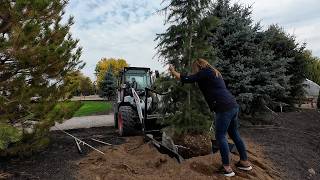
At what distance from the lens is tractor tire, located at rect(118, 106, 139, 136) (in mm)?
11289

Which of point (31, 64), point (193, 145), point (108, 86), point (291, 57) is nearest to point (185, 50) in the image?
point (193, 145)

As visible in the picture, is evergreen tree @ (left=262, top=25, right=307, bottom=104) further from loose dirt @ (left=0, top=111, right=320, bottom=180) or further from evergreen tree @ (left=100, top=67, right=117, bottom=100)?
evergreen tree @ (left=100, top=67, right=117, bottom=100)

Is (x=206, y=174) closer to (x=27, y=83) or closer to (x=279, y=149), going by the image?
(x=279, y=149)

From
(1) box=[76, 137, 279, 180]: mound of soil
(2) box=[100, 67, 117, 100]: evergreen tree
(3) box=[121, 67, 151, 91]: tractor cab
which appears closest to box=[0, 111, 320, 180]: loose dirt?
(1) box=[76, 137, 279, 180]: mound of soil

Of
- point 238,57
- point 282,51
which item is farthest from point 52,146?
Result: point 282,51

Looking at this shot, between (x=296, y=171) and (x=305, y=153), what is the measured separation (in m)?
1.50

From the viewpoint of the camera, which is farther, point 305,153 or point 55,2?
point 305,153

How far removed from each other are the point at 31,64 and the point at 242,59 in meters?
6.94

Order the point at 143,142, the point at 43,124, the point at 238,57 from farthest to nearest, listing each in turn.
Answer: the point at 238,57 < the point at 143,142 < the point at 43,124

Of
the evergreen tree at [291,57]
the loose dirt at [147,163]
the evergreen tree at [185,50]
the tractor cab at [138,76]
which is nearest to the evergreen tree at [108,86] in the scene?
the evergreen tree at [291,57]

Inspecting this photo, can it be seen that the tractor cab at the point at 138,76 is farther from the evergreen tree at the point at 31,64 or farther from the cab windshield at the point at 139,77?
the evergreen tree at the point at 31,64

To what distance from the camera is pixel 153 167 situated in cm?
742

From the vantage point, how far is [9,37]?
6980mm

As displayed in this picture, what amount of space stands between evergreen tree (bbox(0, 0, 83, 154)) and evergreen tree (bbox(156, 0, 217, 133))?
2.04 m
